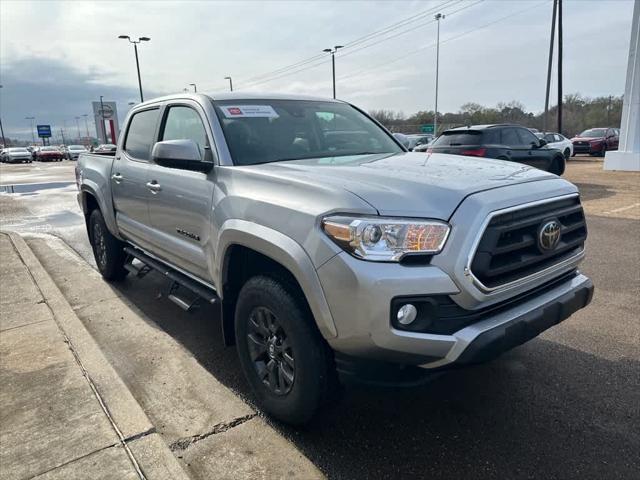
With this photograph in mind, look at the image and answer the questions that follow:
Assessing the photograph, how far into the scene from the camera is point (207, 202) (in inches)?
124

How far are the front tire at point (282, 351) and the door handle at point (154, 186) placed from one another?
4.83 feet

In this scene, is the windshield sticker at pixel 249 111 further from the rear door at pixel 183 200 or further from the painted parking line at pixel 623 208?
the painted parking line at pixel 623 208

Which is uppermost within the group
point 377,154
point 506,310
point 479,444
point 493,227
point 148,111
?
point 148,111

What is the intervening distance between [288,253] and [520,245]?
1124 mm

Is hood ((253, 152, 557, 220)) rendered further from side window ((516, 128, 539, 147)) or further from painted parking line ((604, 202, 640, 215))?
side window ((516, 128, 539, 147))

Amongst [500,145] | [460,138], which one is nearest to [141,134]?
[460,138]

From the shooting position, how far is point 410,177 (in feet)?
8.10

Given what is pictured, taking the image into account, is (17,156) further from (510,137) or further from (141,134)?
(141,134)

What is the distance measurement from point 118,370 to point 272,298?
5.63 feet

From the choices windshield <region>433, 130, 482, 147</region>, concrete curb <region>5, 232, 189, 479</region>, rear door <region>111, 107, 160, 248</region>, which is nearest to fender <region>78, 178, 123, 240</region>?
rear door <region>111, 107, 160, 248</region>

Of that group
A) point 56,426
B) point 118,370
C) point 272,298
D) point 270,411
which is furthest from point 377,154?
point 56,426

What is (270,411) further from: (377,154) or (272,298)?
(377,154)

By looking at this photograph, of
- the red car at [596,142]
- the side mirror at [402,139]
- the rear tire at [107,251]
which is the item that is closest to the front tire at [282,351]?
the side mirror at [402,139]

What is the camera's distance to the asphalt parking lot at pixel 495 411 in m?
2.42
